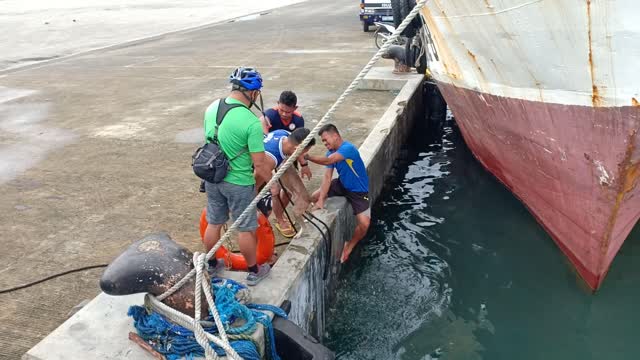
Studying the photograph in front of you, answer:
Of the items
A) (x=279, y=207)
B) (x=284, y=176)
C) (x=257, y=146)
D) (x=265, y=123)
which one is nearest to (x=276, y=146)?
(x=284, y=176)

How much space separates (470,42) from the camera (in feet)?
16.7

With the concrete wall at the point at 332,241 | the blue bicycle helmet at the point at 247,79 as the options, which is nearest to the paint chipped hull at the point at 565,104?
the concrete wall at the point at 332,241

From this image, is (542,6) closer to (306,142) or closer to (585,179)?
(585,179)

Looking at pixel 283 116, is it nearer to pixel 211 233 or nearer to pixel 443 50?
pixel 211 233

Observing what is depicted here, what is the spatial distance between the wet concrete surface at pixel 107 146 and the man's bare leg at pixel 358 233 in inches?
44.2

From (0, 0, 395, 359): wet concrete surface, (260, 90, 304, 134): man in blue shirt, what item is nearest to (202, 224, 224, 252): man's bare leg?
(0, 0, 395, 359): wet concrete surface

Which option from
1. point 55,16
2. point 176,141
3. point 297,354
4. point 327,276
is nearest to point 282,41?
point 176,141

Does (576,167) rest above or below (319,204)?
above

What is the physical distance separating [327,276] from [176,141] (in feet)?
13.0

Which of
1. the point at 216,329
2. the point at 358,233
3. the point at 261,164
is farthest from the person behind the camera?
the point at 358,233

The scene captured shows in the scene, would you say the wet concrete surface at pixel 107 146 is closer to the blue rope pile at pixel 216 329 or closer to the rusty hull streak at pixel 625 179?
the blue rope pile at pixel 216 329

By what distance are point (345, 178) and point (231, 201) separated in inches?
61.9

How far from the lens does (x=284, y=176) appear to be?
4.66 meters

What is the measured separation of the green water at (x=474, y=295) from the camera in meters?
4.46
